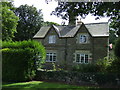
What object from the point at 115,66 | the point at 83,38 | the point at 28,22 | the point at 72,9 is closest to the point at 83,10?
the point at 72,9

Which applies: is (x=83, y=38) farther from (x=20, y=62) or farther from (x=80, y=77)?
(x=20, y=62)

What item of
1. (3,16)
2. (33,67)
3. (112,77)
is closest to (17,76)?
(33,67)

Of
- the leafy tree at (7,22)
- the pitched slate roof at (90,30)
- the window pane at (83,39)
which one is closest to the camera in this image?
the pitched slate roof at (90,30)

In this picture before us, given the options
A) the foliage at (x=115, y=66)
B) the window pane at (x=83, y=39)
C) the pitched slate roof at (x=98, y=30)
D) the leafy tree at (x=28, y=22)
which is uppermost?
the leafy tree at (x=28, y=22)

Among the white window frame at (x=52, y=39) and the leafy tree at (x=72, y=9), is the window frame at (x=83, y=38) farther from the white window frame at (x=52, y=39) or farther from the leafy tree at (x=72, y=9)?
the leafy tree at (x=72, y=9)

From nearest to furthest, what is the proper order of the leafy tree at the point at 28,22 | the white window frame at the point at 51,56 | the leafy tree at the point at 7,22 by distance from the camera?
the white window frame at the point at 51,56, the leafy tree at the point at 7,22, the leafy tree at the point at 28,22

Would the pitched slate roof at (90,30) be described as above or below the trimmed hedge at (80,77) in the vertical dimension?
above

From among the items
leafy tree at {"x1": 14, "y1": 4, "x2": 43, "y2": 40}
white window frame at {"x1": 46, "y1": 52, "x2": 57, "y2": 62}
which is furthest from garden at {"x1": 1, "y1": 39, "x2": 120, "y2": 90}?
leafy tree at {"x1": 14, "y1": 4, "x2": 43, "y2": 40}

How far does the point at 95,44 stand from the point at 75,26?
774 centimetres

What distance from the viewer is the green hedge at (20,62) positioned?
14.1 m

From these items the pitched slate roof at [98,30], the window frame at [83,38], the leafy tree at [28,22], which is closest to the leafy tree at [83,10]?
the pitched slate roof at [98,30]

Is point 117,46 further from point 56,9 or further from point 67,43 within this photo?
point 67,43

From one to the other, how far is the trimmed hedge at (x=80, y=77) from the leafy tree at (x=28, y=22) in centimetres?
3427

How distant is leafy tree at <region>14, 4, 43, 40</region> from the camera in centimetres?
4781
